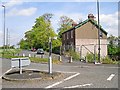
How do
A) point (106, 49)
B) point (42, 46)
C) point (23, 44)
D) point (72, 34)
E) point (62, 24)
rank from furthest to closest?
point (23, 44) → point (62, 24) → point (42, 46) → point (72, 34) → point (106, 49)

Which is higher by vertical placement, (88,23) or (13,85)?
(88,23)

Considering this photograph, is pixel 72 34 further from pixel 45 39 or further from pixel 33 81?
pixel 33 81

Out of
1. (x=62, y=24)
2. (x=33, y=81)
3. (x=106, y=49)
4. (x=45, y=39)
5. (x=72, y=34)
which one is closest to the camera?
(x=33, y=81)

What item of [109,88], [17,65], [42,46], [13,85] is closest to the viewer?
[109,88]

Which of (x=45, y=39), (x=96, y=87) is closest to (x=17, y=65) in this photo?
(x=96, y=87)

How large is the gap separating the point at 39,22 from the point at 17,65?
194 ft

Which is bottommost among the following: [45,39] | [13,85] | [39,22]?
[13,85]

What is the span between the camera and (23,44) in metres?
110

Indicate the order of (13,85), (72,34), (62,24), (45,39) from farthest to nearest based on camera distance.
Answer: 1. (62,24)
2. (45,39)
3. (72,34)
4. (13,85)

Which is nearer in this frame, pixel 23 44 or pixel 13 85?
pixel 13 85

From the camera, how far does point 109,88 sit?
9.54 meters

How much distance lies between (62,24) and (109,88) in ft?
246

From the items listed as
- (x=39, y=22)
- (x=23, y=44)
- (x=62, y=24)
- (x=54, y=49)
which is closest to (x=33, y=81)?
(x=54, y=49)

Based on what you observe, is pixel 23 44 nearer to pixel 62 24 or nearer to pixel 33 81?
pixel 62 24
